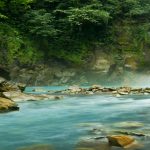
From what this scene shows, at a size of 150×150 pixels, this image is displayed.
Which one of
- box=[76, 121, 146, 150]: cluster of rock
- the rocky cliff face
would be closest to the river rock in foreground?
box=[76, 121, 146, 150]: cluster of rock

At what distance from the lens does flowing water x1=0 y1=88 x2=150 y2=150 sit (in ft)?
23.7

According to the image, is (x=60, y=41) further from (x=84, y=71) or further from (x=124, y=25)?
(x=124, y=25)

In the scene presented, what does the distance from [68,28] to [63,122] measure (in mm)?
18722

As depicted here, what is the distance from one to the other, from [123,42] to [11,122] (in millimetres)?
20932

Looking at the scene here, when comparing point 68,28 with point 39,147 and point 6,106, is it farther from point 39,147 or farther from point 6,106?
point 39,147

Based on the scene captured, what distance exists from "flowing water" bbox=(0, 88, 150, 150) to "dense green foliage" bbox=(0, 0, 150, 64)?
42.3 ft

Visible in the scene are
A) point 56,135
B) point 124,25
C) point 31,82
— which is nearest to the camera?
point 56,135

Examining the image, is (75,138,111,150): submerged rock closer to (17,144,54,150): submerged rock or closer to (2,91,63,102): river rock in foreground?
(17,144,54,150): submerged rock

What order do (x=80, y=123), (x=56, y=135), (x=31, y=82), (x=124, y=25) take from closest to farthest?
(x=56, y=135) < (x=80, y=123) < (x=31, y=82) < (x=124, y=25)

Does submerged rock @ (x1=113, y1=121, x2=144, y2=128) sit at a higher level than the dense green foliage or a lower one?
lower

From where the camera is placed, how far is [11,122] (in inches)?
375

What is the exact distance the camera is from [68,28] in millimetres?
27547

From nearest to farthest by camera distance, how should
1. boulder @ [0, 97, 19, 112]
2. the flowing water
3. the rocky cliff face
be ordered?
1. the flowing water
2. boulder @ [0, 97, 19, 112]
3. the rocky cliff face

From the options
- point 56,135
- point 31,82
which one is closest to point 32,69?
point 31,82
